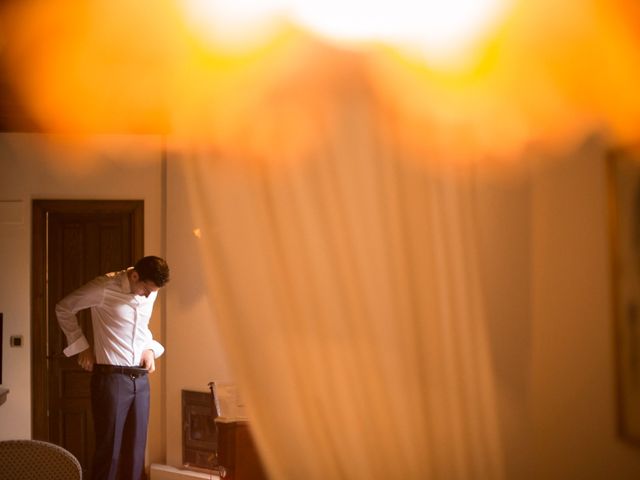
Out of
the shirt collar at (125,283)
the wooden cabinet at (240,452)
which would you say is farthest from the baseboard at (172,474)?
the wooden cabinet at (240,452)

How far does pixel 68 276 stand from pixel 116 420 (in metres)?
1.48

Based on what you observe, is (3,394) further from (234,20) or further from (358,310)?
(358,310)

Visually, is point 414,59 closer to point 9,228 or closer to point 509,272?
point 509,272

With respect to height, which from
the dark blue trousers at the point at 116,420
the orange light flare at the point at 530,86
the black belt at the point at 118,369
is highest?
the orange light flare at the point at 530,86

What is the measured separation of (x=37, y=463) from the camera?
2.03 metres

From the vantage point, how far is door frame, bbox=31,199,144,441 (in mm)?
4422

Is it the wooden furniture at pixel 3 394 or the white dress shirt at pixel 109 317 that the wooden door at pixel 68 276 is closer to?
the wooden furniture at pixel 3 394

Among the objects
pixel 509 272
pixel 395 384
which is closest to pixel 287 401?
pixel 395 384

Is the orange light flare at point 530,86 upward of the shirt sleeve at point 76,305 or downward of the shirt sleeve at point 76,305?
upward

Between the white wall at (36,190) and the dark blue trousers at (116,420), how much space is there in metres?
0.97

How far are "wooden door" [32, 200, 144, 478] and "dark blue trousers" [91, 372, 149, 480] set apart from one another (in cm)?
118

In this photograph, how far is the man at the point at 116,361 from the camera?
11.0 ft

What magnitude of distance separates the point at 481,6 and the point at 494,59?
3.8 inches

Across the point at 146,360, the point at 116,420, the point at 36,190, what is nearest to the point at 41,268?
the point at 36,190
